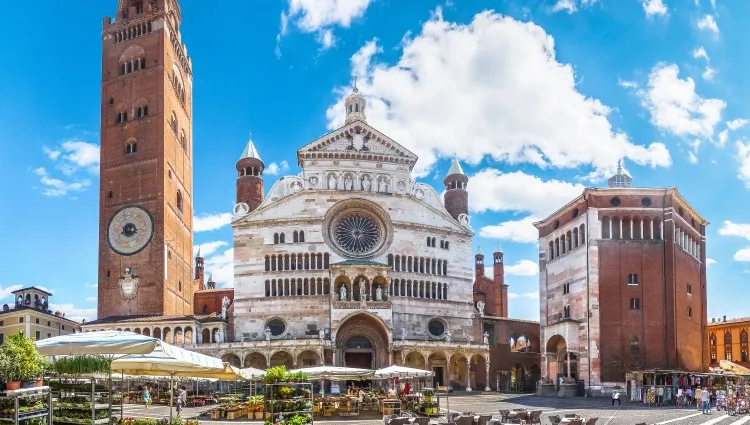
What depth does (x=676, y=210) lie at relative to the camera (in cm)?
5800

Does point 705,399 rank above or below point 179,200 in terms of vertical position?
below

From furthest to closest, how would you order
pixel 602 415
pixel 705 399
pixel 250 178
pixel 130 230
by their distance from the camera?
1. pixel 250 178
2. pixel 130 230
3. pixel 705 399
4. pixel 602 415

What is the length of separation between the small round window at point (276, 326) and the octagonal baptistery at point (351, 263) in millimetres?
81

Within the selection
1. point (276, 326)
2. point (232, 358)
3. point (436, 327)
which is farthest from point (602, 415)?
point (232, 358)

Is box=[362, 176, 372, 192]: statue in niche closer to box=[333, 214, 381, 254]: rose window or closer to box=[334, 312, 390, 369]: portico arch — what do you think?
box=[333, 214, 381, 254]: rose window

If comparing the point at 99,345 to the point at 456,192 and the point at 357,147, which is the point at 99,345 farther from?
the point at 456,192

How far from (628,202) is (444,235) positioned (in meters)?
17.1

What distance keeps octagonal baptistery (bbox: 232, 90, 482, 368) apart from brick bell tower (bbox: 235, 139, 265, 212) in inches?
169

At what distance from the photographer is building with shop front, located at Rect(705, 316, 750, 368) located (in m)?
95.3

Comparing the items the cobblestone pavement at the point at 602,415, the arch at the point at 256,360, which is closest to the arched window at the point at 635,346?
the cobblestone pavement at the point at 602,415

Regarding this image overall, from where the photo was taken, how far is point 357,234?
67188 millimetres

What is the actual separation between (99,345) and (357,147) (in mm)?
51800

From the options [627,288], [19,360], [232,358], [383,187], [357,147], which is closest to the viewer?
[19,360]

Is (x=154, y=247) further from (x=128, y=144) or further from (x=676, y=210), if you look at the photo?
(x=676, y=210)
